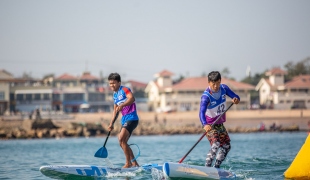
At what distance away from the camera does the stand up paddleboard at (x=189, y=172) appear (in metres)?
12.0

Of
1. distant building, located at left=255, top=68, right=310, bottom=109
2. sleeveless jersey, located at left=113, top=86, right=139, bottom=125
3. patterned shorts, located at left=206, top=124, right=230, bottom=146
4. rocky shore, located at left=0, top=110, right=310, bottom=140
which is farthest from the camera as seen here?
distant building, located at left=255, top=68, right=310, bottom=109

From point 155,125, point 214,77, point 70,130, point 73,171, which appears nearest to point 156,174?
point 73,171

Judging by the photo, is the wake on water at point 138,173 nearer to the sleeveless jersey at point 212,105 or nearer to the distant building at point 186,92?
the sleeveless jersey at point 212,105

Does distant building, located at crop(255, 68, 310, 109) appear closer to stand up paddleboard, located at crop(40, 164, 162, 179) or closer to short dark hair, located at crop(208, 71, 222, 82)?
stand up paddleboard, located at crop(40, 164, 162, 179)

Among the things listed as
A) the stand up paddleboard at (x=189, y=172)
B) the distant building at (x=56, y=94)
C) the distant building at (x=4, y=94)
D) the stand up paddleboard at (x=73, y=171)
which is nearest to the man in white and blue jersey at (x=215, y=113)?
the stand up paddleboard at (x=189, y=172)

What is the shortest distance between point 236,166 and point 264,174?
259 centimetres

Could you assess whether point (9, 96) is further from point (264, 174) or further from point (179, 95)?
point (264, 174)

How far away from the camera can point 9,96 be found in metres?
103

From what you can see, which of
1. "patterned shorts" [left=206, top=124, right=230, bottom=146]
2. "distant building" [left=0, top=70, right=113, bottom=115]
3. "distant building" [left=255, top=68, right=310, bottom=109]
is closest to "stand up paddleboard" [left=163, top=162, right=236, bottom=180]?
"patterned shorts" [left=206, top=124, right=230, bottom=146]

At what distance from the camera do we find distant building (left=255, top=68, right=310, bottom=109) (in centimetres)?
10094

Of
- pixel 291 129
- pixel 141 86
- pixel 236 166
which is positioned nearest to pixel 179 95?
pixel 141 86

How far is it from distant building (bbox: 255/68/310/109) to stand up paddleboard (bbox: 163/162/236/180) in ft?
287

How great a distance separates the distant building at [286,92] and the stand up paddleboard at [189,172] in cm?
8757

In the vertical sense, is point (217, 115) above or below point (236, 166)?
above
